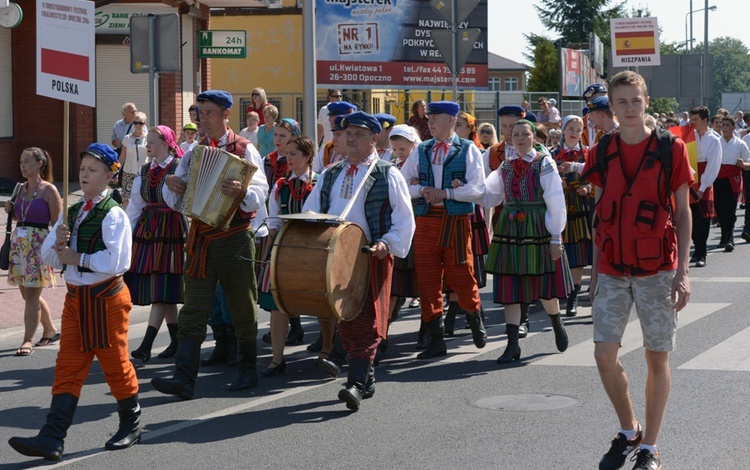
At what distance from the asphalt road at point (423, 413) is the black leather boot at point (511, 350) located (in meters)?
0.12

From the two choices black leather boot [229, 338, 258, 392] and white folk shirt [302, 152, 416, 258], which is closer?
white folk shirt [302, 152, 416, 258]

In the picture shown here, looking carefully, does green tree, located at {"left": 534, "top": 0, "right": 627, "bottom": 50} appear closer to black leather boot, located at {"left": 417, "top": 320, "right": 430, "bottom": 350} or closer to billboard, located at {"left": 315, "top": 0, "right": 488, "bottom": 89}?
billboard, located at {"left": 315, "top": 0, "right": 488, "bottom": 89}

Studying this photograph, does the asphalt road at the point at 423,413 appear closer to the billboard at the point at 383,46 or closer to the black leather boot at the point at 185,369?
the black leather boot at the point at 185,369

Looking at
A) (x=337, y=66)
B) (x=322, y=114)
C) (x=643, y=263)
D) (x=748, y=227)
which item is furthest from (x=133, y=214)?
(x=337, y=66)

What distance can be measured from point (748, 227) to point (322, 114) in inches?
283

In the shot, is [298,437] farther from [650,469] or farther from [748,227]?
[748,227]

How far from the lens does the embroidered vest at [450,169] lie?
957 cm

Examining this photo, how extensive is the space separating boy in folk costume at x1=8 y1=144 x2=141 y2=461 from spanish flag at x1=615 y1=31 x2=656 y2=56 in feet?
59.2

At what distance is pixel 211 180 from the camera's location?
323 inches

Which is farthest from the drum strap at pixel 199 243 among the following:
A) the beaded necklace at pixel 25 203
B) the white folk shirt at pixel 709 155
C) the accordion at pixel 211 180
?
the white folk shirt at pixel 709 155

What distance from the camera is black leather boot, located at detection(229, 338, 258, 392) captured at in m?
8.53

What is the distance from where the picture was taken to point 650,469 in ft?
19.7

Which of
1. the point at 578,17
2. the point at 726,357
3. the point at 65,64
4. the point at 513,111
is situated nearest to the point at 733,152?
the point at 513,111

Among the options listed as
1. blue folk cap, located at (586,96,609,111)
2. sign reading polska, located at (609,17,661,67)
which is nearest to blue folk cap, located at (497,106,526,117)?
blue folk cap, located at (586,96,609,111)
